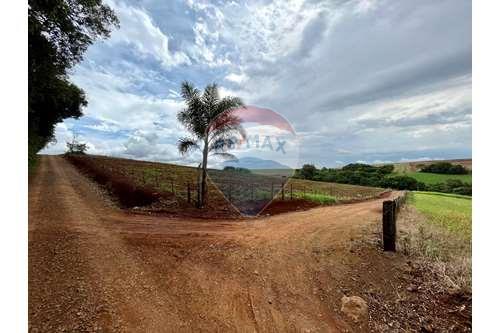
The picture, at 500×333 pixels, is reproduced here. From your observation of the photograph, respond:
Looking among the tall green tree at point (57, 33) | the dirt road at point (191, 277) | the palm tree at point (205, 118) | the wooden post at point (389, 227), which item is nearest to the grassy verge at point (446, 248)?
the wooden post at point (389, 227)

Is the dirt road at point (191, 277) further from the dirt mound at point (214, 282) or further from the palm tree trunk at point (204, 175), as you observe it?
the palm tree trunk at point (204, 175)

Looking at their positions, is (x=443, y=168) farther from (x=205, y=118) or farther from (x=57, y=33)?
(x=57, y=33)

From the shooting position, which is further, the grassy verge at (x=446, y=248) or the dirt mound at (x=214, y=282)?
the grassy verge at (x=446, y=248)

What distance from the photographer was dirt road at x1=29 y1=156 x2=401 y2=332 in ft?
9.57

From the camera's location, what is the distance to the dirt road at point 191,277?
9.57 feet

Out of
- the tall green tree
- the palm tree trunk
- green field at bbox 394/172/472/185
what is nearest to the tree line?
green field at bbox 394/172/472/185

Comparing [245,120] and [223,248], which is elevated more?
[245,120]

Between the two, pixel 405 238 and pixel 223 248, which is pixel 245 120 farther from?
pixel 405 238

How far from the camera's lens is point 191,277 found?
12.4 ft

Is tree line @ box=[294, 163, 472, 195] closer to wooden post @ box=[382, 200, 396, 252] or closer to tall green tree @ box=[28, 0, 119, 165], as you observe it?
wooden post @ box=[382, 200, 396, 252]
